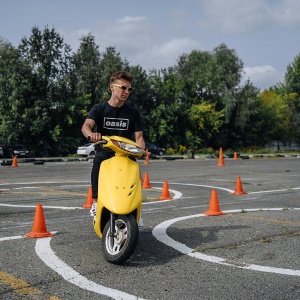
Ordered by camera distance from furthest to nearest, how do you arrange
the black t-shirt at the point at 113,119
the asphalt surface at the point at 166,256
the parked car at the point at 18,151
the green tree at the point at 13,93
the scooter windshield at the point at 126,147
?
the green tree at the point at 13,93 < the parked car at the point at 18,151 < the black t-shirt at the point at 113,119 < the scooter windshield at the point at 126,147 < the asphalt surface at the point at 166,256

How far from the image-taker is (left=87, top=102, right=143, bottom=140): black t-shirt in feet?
20.8

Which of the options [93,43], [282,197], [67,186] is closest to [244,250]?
[282,197]

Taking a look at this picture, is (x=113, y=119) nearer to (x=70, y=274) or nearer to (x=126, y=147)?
(x=126, y=147)

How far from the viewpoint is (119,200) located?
216 inches

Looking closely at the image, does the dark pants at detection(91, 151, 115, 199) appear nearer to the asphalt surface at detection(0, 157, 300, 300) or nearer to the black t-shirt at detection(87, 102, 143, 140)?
the black t-shirt at detection(87, 102, 143, 140)

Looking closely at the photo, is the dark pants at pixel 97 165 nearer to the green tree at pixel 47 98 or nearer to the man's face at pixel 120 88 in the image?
the man's face at pixel 120 88

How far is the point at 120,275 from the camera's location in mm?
4918

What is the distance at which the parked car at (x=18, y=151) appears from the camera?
42375 millimetres

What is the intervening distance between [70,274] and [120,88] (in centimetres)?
236

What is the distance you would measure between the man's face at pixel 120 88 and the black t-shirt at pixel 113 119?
200 mm

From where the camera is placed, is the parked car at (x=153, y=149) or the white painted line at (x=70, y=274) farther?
the parked car at (x=153, y=149)

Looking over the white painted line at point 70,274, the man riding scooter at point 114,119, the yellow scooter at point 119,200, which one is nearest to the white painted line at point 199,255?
the yellow scooter at point 119,200

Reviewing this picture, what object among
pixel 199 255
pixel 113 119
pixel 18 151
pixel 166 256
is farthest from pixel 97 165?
pixel 18 151

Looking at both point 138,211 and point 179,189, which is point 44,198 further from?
point 138,211
